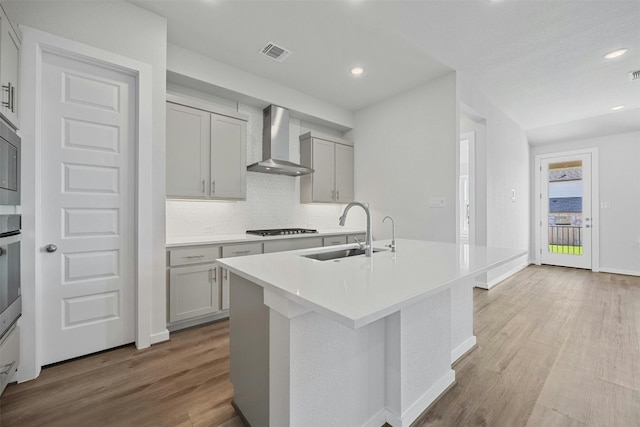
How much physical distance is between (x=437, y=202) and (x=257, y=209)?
2.41 metres

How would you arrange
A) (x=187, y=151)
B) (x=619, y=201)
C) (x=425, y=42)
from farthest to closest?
(x=619, y=201), (x=187, y=151), (x=425, y=42)

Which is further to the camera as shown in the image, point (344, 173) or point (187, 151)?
point (344, 173)

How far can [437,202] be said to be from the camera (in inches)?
140

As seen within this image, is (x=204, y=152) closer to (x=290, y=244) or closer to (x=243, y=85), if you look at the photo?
(x=243, y=85)

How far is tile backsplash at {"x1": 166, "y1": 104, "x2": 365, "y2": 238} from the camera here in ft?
10.6

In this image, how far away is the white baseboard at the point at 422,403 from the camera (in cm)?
146

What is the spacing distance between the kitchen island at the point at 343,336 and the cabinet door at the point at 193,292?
1.30 metres

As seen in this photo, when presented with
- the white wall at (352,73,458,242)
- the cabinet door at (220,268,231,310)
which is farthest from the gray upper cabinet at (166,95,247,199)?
the white wall at (352,73,458,242)

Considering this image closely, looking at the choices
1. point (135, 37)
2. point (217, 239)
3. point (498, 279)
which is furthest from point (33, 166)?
point (498, 279)

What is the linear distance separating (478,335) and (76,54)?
Result: 13.5 ft

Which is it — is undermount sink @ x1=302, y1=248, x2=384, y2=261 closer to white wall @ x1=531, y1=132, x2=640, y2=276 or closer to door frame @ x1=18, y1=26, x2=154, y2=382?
door frame @ x1=18, y1=26, x2=154, y2=382

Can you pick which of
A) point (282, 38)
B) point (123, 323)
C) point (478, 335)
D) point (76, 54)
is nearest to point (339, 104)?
point (282, 38)

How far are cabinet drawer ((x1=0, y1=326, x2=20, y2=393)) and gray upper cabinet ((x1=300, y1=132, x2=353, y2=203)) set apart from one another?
10.3 ft

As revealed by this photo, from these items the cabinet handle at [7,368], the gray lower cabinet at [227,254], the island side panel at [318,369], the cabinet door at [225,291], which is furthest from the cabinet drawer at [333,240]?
the cabinet handle at [7,368]
